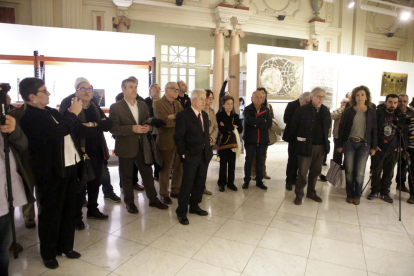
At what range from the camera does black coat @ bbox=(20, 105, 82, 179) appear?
216 cm

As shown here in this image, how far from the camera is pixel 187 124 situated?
10.4ft

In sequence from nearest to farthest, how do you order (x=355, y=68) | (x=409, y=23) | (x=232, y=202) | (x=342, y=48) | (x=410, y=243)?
1. (x=410, y=243)
2. (x=232, y=202)
3. (x=355, y=68)
4. (x=342, y=48)
5. (x=409, y=23)

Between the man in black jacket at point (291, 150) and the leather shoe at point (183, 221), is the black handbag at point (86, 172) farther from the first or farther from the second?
the man in black jacket at point (291, 150)

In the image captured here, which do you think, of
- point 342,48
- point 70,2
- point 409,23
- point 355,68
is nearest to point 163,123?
point 70,2

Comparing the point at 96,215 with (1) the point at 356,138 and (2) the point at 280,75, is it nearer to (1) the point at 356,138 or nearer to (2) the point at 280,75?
(1) the point at 356,138

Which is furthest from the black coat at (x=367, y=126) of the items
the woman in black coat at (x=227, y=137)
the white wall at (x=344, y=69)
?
the white wall at (x=344, y=69)

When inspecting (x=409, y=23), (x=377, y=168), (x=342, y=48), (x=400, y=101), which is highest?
(x=409, y=23)

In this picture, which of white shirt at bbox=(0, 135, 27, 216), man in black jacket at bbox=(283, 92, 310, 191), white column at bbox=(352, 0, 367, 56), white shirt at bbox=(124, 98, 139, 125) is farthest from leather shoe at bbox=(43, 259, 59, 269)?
white column at bbox=(352, 0, 367, 56)

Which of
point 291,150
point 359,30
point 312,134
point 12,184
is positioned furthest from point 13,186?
point 359,30

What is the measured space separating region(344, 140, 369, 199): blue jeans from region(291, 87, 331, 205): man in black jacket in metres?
0.32

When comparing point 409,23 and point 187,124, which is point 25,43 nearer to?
point 187,124

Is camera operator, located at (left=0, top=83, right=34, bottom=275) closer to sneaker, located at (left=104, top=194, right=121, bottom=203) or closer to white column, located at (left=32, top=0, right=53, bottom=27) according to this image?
sneaker, located at (left=104, top=194, right=121, bottom=203)

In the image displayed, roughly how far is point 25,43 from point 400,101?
6.60 metres

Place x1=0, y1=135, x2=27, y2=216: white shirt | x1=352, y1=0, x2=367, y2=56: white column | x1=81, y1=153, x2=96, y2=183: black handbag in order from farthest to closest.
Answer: x1=352, y1=0, x2=367, y2=56: white column → x1=81, y1=153, x2=96, y2=183: black handbag → x1=0, y1=135, x2=27, y2=216: white shirt
